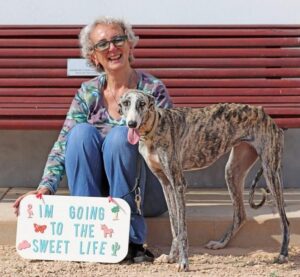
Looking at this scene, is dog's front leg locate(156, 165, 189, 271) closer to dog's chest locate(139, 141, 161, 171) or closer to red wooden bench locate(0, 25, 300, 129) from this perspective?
dog's chest locate(139, 141, 161, 171)

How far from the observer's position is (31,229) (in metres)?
4.43

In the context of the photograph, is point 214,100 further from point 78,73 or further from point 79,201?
point 79,201

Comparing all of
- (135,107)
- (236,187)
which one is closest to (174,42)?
(236,187)

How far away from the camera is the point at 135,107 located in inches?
153

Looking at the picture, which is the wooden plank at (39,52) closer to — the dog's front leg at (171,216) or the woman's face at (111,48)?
the woman's face at (111,48)

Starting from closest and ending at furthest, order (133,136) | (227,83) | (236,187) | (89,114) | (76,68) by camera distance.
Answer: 1. (133,136)
2. (89,114)
3. (236,187)
4. (227,83)
5. (76,68)

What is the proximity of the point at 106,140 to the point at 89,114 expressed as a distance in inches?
12.9

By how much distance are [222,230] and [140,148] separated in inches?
36.1

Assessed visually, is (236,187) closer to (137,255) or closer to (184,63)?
(137,255)

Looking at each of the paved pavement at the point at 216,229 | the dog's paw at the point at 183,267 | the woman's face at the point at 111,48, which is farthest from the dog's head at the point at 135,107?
the paved pavement at the point at 216,229

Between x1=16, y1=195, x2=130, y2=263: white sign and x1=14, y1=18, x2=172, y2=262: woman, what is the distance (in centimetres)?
7
